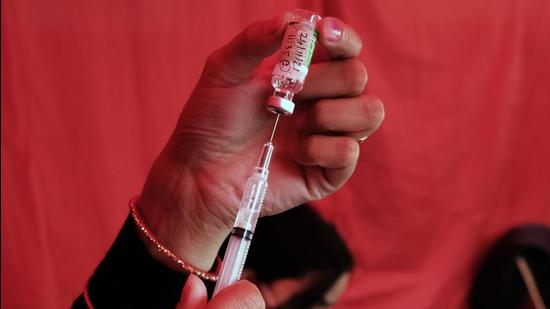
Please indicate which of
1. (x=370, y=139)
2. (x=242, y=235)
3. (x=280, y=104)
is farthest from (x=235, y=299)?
(x=370, y=139)

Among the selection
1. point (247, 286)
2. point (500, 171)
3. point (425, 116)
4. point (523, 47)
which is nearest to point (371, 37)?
point (425, 116)

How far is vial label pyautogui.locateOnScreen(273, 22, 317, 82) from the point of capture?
603 millimetres

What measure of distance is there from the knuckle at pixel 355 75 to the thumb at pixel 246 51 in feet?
0.32

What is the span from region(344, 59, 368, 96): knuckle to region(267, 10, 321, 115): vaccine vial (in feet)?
0.24

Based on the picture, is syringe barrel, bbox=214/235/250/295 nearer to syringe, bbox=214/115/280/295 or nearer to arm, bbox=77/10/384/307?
syringe, bbox=214/115/280/295

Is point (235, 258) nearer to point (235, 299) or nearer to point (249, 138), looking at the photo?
point (235, 299)

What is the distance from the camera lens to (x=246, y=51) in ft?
2.17

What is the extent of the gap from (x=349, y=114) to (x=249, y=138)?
168 mm

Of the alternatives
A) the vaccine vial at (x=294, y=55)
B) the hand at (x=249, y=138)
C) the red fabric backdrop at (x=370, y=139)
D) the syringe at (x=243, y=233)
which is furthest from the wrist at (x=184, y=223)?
the red fabric backdrop at (x=370, y=139)

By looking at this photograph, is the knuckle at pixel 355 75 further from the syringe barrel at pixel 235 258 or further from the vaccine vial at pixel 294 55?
the syringe barrel at pixel 235 258

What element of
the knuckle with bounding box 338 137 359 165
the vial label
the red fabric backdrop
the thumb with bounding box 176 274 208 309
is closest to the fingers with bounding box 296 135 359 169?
the knuckle with bounding box 338 137 359 165

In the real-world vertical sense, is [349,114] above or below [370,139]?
above

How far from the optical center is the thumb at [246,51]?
0.63 metres

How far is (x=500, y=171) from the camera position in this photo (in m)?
1.42
